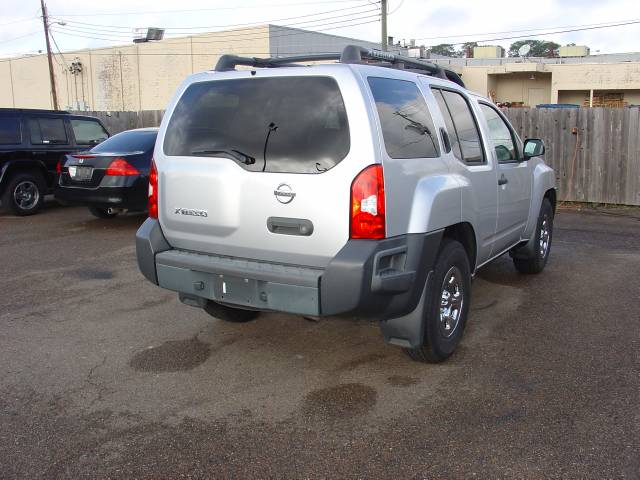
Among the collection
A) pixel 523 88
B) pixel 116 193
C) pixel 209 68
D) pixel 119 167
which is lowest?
pixel 116 193

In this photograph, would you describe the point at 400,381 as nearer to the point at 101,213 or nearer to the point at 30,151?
the point at 101,213

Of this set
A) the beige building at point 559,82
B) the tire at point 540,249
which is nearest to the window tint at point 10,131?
the tire at point 540,249

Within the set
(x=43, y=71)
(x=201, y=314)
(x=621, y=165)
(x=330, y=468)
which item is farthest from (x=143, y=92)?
(x=330, y=468)

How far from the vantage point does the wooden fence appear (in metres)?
11.8

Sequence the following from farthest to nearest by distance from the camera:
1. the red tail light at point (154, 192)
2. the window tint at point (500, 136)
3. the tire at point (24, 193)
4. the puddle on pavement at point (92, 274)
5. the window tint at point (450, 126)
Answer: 1. the tire at point (24, 193)
2. the puddle on pavement at point (92, 274)
3. the window tint at point (500, 136)
4. the window tint at point (450, 126)
5. the red tail light at point (154, 192)

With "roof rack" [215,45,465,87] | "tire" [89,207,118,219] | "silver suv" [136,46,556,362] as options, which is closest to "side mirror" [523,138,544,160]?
"roof rack" [215,45,465,87]

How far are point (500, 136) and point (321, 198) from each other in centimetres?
289

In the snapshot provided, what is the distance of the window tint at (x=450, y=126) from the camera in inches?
183

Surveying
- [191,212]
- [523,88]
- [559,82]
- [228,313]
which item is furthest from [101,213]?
[523,88]

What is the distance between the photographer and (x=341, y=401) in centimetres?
388

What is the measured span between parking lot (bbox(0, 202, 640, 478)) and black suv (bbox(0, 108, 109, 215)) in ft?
17.4

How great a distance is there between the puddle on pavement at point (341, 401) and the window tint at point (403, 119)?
1527mm

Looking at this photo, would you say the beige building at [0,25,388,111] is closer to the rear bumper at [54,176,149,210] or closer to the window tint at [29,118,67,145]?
the window tint at [29,118,67,145]

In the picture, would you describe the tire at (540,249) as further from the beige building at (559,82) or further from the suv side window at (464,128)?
the beige building at (559,82)
